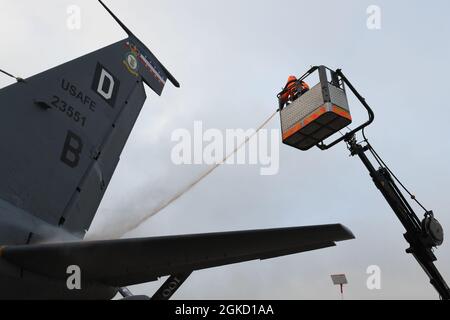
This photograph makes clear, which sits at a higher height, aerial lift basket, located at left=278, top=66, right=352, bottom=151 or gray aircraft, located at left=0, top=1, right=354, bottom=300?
aerial lift basket, located at left=278, top=66, right=352, bottom=151

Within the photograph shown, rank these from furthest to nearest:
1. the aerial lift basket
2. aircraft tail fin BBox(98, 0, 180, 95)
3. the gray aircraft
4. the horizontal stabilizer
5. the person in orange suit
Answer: the person in orange suit < the aerial lift basket < aircraft tail fin BBox(98, 0, 180, 95) < the gray aircraft < the horizontal stabilizer

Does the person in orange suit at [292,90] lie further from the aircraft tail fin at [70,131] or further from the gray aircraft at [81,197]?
the aircraft tail fin at [70,131]

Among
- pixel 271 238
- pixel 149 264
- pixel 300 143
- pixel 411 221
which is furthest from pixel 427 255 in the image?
pixel 149 264

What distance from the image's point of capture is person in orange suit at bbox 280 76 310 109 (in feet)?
37.6

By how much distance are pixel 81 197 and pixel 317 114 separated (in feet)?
20.6

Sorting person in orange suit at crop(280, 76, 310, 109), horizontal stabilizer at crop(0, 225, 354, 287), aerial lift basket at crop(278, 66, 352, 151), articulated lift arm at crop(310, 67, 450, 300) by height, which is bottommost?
horizontal stabilizer at crop(0, 225, 354, 287)

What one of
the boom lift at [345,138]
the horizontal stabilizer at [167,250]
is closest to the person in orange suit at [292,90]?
the boom lift at [345,138]

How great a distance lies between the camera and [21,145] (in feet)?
20.1

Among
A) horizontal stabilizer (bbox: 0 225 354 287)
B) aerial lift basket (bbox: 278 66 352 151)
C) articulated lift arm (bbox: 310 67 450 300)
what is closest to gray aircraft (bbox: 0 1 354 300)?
horizontal stabilizer (bbox: 0 225 354 287)

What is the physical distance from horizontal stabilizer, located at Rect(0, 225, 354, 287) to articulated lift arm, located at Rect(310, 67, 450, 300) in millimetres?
7155

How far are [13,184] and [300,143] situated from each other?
779 centimetres

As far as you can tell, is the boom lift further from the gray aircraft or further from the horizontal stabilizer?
the horizontal stabilizer

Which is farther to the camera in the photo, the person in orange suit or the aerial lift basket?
the person in orange suit

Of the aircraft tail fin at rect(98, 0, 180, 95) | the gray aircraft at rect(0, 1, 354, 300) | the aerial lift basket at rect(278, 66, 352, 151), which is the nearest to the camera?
the gray aircraft at rect(0, 1, 354, 300)
